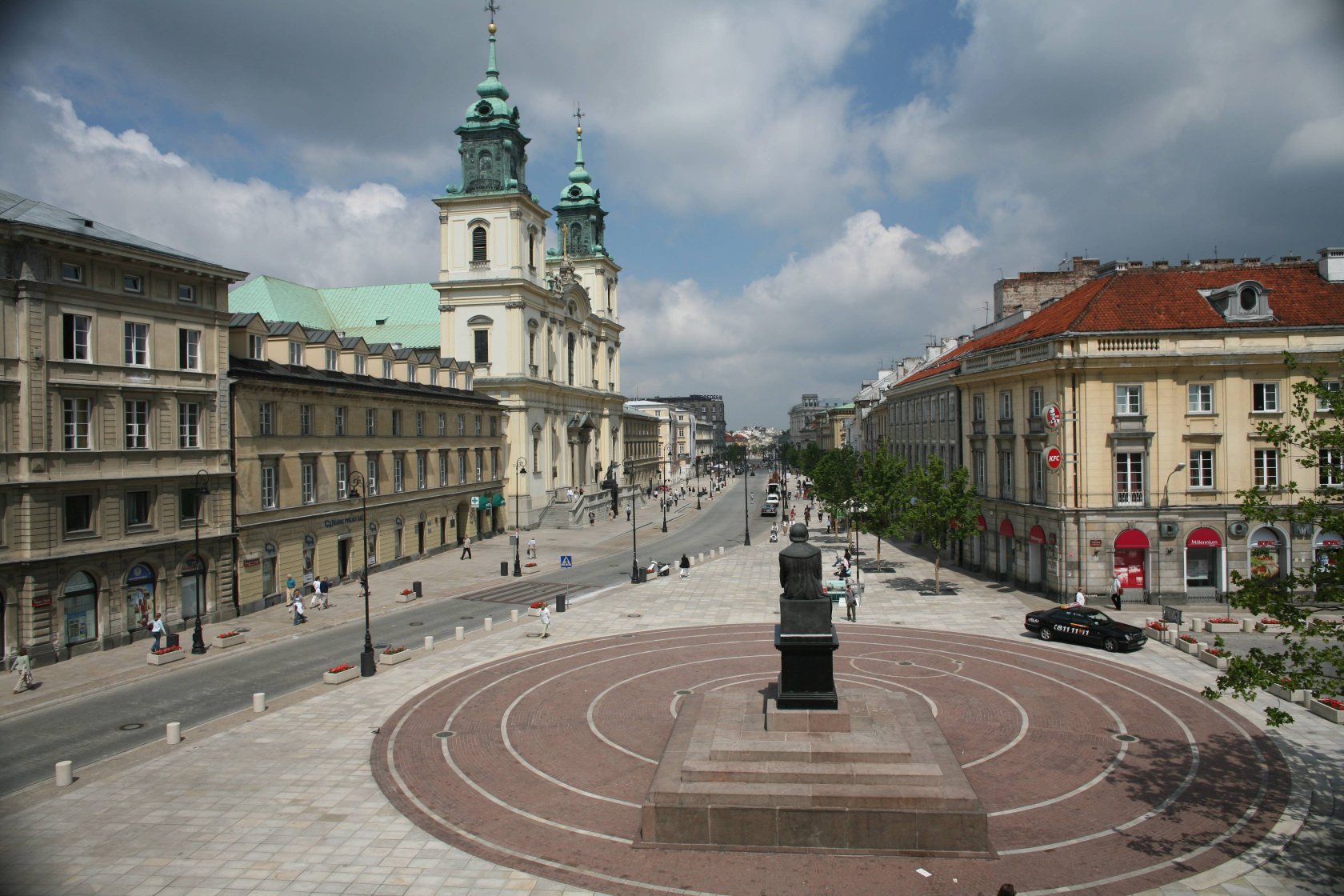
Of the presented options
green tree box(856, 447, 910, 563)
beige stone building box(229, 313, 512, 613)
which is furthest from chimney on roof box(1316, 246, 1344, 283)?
beige stone building box(229, 313, 512, 613)

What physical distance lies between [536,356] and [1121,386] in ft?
175

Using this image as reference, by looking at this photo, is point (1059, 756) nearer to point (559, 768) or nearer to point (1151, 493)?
point (559, 768)

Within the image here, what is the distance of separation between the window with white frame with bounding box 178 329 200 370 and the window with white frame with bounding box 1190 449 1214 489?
41.6 m

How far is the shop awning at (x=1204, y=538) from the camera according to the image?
35875 mm

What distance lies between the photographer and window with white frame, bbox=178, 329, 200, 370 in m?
33.8

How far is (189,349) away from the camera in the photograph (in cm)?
3441

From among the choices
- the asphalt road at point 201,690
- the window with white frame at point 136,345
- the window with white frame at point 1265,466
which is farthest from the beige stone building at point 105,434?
the window with white frame at point 1265,466

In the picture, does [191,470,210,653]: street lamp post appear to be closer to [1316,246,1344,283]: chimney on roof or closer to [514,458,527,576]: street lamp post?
[514,458,527,576]: street lamp post

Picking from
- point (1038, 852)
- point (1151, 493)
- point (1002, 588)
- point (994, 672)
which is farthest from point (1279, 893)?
point (1002, 588)

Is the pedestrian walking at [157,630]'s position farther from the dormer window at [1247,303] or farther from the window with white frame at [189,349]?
the dormer window at [1247,303]

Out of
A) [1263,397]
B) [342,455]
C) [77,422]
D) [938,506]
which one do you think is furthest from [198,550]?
[1263,397]

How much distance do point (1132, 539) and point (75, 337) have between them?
137 ft

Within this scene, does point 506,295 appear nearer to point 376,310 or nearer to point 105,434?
point 376,310

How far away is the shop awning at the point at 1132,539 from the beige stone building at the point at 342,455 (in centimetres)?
3698
